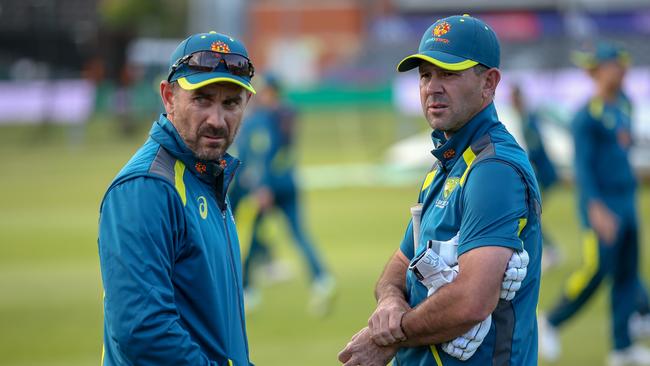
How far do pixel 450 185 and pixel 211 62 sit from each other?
116cm

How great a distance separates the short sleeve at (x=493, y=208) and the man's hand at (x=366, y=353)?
57cm

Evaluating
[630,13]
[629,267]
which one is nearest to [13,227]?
[629,267]

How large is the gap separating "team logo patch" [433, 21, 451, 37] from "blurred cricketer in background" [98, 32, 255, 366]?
83cm

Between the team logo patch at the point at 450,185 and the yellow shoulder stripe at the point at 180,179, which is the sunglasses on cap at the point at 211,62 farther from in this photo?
the team logo patch at the point at 450,185

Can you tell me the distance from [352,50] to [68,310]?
36750 mm

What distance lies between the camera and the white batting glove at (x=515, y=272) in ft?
12.5

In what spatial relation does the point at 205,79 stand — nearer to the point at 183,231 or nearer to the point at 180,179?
the point at 180,179

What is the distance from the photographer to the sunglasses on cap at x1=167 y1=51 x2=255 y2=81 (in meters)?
3.93

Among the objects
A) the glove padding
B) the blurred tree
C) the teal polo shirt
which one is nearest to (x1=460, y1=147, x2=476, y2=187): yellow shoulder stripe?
the teal polo shirt

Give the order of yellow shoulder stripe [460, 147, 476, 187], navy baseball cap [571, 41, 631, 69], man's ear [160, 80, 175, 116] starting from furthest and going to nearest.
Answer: navy baseball cap [571, 41, 631, 69], man's ear [160, 80, 175, 116], yellow shoulder stripe [460, 147, 476, 187]

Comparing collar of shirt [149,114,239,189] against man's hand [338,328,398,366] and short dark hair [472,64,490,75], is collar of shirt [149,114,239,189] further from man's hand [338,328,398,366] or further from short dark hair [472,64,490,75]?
short dark hair [472,64,490,75]

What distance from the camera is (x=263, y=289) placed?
1299 centimetres

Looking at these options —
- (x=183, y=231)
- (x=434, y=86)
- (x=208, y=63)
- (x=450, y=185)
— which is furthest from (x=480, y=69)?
(x=183, y=231)

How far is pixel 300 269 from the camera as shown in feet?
47.3
